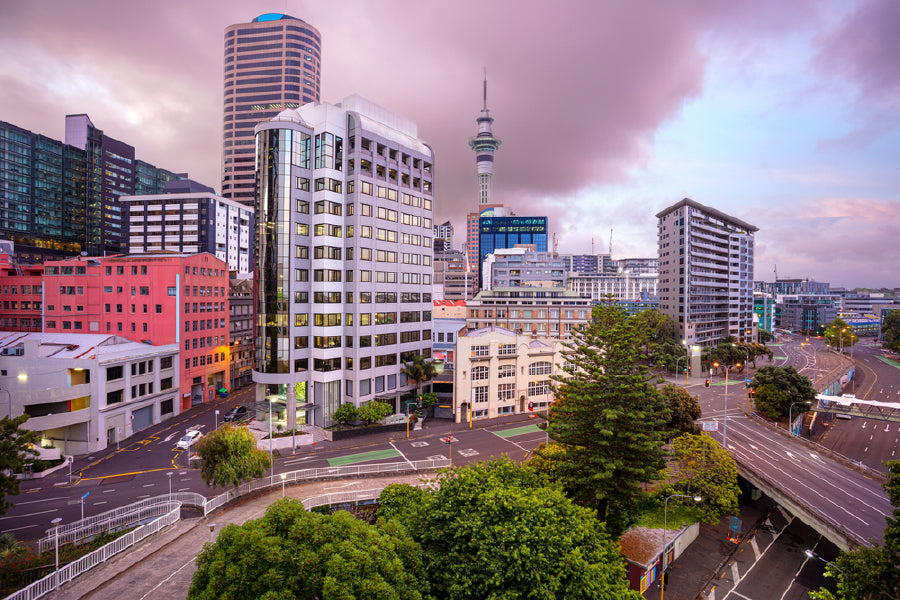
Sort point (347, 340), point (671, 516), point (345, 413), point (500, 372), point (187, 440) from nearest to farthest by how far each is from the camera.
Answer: point (671, 516)
point (187, 440)
point (345, 413)
point (347, 340)
point (500, 372)

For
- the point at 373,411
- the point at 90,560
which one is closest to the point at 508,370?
the point at 373,411

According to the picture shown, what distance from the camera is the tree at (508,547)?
62.2 ft

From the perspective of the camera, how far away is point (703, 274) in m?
119

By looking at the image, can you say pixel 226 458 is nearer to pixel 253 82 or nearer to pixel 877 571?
pixel 877 571

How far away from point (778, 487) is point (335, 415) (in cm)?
4851

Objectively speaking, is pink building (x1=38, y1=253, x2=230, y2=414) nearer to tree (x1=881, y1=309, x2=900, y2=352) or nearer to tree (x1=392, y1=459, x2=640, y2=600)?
tree (x1=392, y1=459, x2=640, y2=600)

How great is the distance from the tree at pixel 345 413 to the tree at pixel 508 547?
116 ft

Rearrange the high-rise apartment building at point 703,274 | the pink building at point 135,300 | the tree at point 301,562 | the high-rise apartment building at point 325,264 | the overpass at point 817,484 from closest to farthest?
1. the tree at point 301,562
2. the overpass at point 817,484
3. the high-rise apartment building at point 325,264
4. the pink building at point 135,300
5. the high-rise apartment building at point 703,274

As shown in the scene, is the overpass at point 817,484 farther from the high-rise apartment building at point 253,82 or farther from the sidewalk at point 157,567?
the high-rise apartment building at point 253,82

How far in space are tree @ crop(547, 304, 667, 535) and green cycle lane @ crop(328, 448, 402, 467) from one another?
2098cm

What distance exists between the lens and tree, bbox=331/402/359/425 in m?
55.8

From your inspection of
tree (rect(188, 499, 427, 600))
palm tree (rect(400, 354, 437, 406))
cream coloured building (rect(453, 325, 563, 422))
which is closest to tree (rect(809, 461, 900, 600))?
tree (rect(188, 499, 427, 600))

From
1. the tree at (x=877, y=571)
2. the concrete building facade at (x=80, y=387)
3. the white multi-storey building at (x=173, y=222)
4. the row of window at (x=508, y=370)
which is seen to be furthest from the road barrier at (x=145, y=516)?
the white multi-storey building at (x=173, y=222)

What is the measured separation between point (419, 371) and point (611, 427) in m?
35.3
